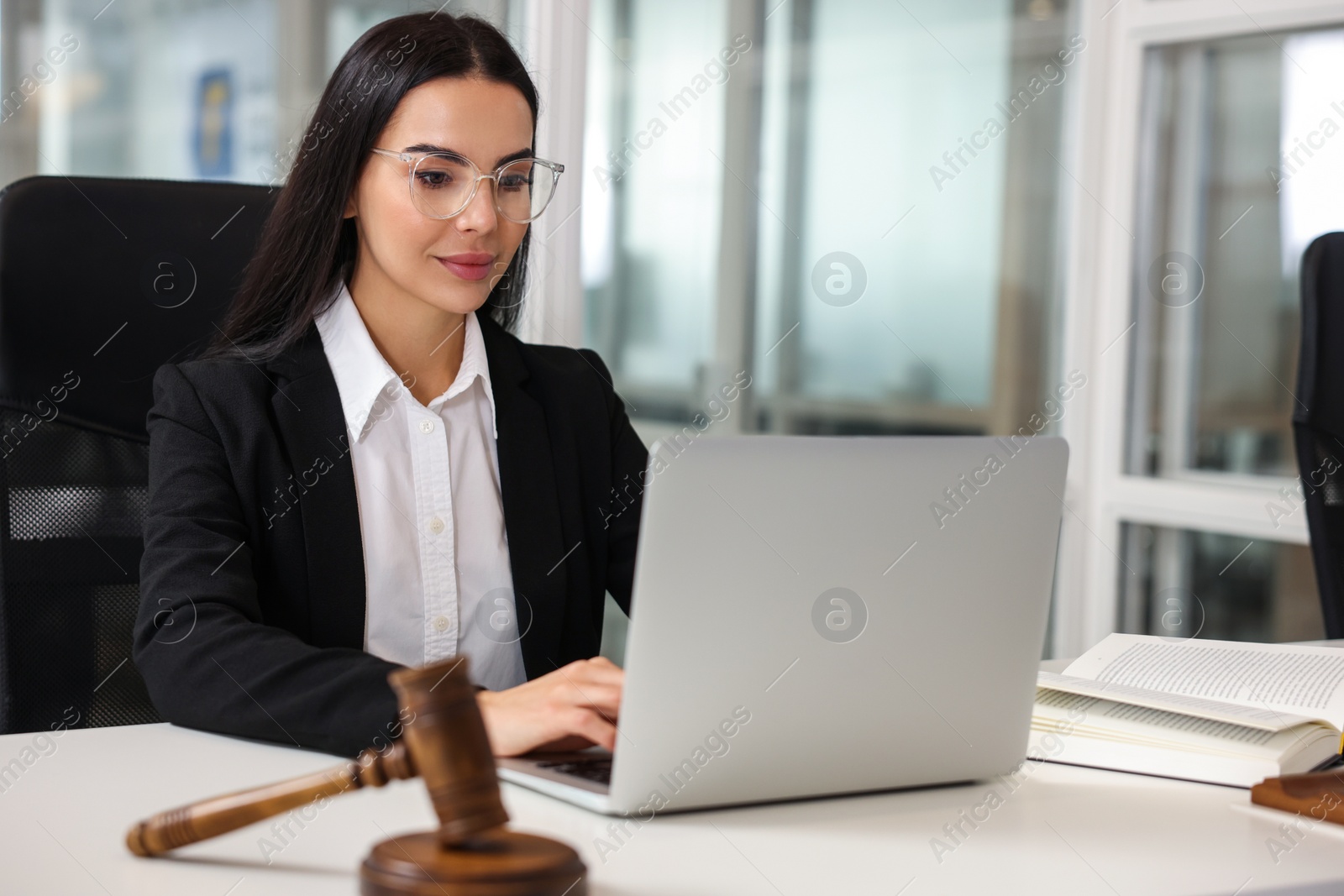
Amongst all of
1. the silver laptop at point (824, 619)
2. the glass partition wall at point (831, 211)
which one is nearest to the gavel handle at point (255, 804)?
the silver laptop at point (824, 619)

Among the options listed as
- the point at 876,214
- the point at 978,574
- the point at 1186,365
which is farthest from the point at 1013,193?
the point at 978,574

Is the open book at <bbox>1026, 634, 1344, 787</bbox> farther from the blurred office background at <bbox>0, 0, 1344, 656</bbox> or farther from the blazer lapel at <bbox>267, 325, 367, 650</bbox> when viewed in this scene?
the blurred office background at <bbox>0, 0, 1344, 656</bbox>

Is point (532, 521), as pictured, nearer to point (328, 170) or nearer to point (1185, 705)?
point (328, 170)

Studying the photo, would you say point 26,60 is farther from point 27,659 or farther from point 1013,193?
point 1013,193

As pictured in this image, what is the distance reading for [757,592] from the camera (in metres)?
0.86

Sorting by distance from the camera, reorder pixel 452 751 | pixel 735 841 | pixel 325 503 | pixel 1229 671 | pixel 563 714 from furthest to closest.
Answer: pixel 325 503 < pixel 1229 671 < pixel 563 714 < pixel 735 841 < pixel 452 751

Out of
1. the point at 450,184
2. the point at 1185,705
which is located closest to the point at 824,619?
the point at 1185,705

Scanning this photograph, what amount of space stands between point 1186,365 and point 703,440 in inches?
99.9

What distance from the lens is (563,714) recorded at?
99 centimetres

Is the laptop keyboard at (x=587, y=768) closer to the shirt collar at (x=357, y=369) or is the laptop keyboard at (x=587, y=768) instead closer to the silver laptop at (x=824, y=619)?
the silver laptop at (x=824, y=619)

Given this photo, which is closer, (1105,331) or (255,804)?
(255,804)

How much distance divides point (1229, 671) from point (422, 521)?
33.2 inches

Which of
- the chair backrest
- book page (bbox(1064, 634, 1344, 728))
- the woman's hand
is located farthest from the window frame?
the woman's hand

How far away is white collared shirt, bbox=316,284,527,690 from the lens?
4.87 ft
